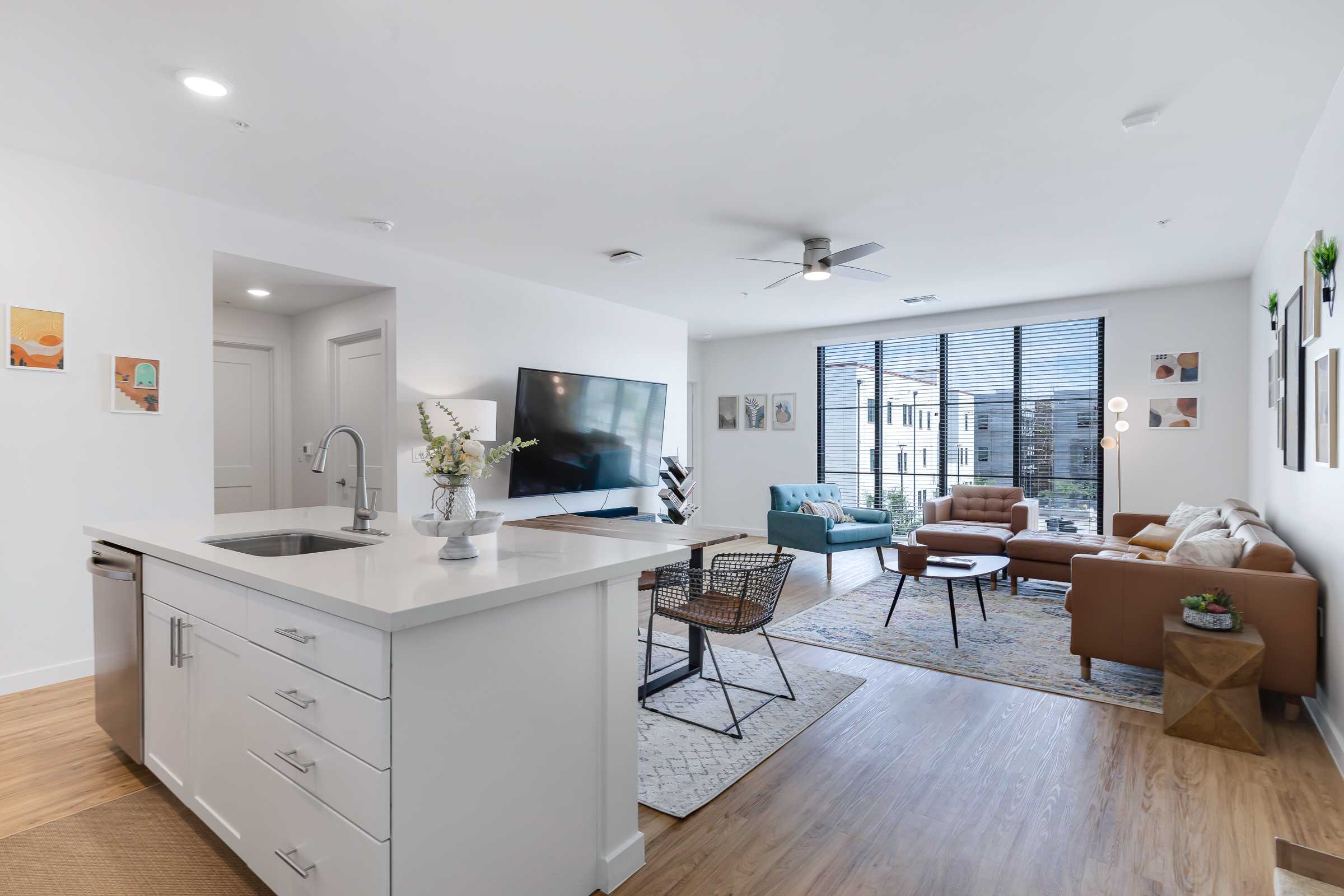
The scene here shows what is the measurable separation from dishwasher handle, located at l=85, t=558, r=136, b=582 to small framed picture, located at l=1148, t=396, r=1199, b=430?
7.46 meters

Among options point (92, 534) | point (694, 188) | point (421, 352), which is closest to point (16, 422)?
point (92, 534)

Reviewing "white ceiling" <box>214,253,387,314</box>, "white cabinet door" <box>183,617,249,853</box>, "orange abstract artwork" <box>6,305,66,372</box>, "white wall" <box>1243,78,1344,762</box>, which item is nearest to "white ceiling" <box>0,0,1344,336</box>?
"white wall" <box>1243,78,1344,762</box>

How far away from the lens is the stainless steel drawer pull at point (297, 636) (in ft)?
5.08

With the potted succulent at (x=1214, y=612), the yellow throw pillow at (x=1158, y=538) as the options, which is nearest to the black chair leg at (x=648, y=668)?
the potted succulent at (x=1214, y=612)

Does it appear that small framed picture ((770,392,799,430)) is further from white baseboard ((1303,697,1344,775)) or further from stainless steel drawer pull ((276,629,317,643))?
stainless steel drawer pull ((276,629,317,643))

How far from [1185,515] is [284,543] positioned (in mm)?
5969

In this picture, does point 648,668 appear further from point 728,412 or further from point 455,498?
point 728,412

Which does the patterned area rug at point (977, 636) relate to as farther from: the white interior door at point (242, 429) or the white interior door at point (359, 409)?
the white interior door at point (242, 429)

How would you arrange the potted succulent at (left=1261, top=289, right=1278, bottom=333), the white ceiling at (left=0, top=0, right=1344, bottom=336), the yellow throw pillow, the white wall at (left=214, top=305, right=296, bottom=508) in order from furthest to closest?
the white wall at (left=214, top=305, right=296, bottom=508), the yellow throw pillow, the potted succulent at (left=1261, top=289, right=1278, bottom=333), the white ceiling at (left=0, top=0, right=1344, bottom=336)

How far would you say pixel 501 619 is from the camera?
5.24ft

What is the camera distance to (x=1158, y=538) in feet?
15.3

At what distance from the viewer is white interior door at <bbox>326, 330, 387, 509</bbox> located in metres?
5.06

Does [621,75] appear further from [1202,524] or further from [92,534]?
[1202,524]

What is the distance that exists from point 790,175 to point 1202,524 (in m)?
3.54
